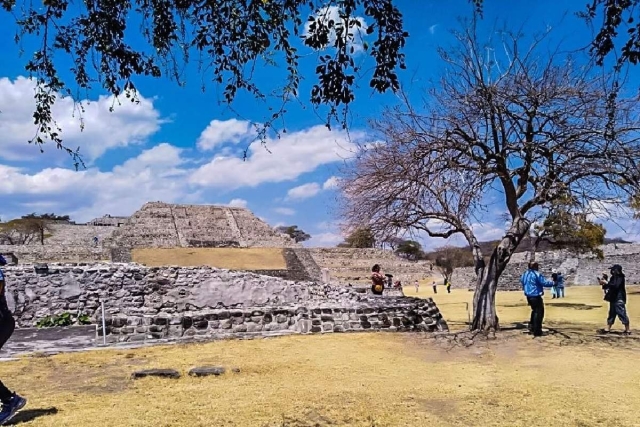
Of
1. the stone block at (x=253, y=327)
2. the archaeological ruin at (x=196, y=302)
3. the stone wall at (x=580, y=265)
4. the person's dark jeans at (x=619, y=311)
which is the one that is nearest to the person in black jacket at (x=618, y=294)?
the person's dark jeans at (x=619, y=311)

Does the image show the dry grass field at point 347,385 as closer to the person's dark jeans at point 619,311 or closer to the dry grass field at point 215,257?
the person's dark jeans at point 619,311

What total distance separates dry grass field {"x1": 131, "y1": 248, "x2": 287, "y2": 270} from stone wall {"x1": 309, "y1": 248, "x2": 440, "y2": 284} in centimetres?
470

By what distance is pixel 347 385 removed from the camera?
562cm

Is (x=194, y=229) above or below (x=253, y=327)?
above

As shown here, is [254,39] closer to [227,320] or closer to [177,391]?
[177,391]

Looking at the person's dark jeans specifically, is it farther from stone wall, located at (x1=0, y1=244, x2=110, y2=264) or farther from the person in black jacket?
stone wall, located at (x1=0, y1=244, x2=110, y2=264)

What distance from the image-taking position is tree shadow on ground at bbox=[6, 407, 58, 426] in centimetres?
425

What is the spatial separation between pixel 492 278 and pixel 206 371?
5893 mm

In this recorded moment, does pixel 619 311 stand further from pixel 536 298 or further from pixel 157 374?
pixel 157 374

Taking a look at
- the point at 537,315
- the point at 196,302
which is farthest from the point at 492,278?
the point at 196,302

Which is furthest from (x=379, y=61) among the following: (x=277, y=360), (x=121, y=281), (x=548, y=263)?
(x=548, y=263)

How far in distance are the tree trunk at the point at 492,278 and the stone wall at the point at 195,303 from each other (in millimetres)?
708

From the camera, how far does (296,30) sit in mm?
3584

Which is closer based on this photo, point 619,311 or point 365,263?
point 619,311
